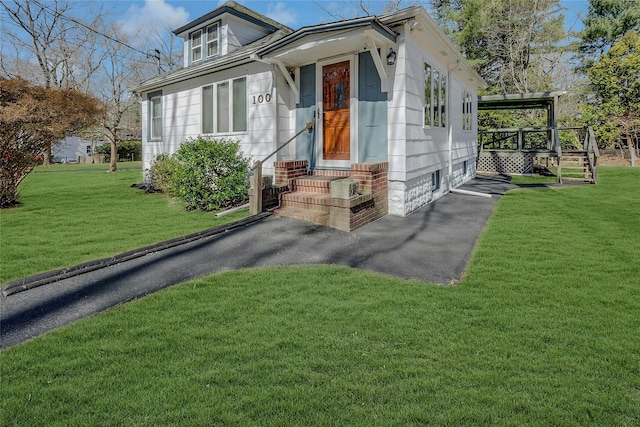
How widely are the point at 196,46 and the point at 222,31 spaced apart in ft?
4.69

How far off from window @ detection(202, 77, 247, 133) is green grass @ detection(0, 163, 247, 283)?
2420 millimetres

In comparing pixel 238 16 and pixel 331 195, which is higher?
pixel 238 16

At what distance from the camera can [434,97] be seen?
9242 millimetres

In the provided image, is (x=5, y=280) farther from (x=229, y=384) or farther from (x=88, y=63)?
(x=88, y=63)

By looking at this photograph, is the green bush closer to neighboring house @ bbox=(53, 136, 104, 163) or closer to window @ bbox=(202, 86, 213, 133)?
window @ bbox=(202, 86, 213, 133)

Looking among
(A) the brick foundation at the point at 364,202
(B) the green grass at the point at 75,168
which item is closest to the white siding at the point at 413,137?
(A) the brick foundation at the point at 364,202

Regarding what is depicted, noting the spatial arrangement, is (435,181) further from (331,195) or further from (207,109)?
(207,109)

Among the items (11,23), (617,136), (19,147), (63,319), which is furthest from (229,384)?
(11,23)

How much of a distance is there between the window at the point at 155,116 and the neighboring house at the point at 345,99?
79 centimetres

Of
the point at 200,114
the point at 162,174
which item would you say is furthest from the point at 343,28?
the point at 162,174

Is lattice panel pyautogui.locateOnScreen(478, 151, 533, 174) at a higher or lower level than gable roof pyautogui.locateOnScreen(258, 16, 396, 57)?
lower

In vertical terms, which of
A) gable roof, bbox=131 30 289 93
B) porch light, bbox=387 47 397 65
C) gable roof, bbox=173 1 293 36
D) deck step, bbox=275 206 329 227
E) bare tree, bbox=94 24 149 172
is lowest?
deck step, bbox=275 206 329 227

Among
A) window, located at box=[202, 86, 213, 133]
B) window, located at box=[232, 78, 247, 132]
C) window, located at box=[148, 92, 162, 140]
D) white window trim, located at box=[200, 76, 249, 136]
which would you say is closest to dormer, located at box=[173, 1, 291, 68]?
window, located at box=[148, 92, 162, 140]

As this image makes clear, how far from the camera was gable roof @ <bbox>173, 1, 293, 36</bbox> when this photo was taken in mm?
12102
